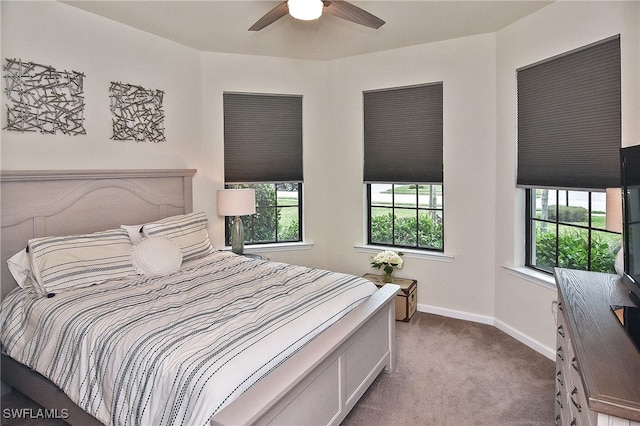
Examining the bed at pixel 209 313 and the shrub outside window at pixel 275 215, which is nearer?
the bed at pixel 209 313

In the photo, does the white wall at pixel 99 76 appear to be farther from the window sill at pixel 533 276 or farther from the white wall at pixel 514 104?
the window sill at pixel 533 276

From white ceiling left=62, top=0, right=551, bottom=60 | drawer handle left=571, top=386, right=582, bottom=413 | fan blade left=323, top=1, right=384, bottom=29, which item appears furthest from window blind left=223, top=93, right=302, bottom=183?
drawer handle left=571, top=386, right=582, bottom=413

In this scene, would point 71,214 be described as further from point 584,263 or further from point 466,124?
point 584,263

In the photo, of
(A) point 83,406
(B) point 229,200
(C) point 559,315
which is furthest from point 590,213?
(A) point 83,406

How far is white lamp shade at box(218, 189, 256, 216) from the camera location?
3777mm

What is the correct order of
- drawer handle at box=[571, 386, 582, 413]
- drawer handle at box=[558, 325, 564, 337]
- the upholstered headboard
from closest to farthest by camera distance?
drawer handle at box=[571, 386, 582, 413], drawer handle at box=[558, 325, 564, 337], the upholstered headboard

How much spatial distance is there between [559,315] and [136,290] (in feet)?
7.89

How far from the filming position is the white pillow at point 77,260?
2.37 metres

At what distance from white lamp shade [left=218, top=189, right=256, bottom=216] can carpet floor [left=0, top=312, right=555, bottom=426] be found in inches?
74.0

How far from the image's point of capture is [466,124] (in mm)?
3707

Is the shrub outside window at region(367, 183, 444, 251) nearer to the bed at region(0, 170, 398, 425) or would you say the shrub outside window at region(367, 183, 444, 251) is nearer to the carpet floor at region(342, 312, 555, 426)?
the carpet floor at region(342, 312, 555, 426)

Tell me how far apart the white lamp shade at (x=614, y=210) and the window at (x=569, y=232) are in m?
0.43

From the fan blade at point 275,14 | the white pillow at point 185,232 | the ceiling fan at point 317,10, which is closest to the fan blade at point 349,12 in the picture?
the ceiling fan at point 317,10

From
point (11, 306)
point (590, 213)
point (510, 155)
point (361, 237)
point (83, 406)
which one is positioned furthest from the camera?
point (361, 237)
